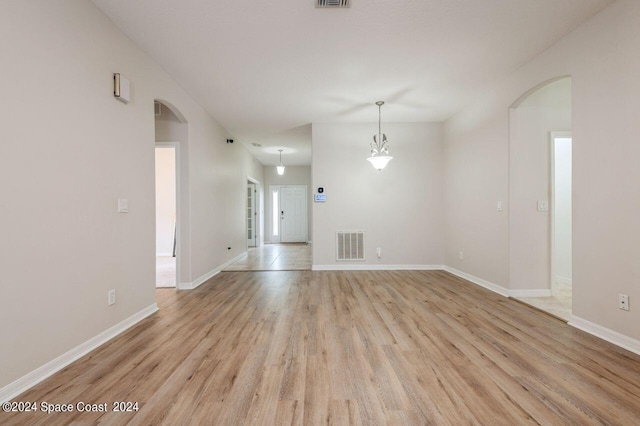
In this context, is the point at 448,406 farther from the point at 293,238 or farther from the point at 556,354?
the point at 293,238

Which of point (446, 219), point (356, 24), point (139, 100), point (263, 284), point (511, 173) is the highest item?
point (356, 24)

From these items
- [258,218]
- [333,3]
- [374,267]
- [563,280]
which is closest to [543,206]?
[563,280]

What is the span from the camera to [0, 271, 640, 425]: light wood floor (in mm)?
1476

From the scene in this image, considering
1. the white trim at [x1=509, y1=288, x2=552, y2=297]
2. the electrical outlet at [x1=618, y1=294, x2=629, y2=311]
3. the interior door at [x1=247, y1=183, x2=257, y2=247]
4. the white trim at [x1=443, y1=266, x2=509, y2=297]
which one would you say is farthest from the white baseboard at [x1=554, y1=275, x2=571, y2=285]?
the interior door at [x1=247, y1=183, x2=257, y2=247]

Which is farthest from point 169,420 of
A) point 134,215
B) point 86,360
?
point 134,215

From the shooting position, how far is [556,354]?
2092 millimetres

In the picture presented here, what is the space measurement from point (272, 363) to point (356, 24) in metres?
2.79

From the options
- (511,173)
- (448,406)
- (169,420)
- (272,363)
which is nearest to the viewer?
(169,420)

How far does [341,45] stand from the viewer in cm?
283

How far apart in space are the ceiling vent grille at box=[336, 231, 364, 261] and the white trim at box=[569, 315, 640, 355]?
3.13 metres

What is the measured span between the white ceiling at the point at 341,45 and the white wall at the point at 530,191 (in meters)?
0.67

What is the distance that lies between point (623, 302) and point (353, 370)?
7.03 feet

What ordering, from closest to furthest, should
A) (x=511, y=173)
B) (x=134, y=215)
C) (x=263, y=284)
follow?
(x=134, y=215)
(x=511, y=173)
(x=263, y=284)

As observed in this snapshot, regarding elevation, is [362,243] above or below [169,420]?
above
